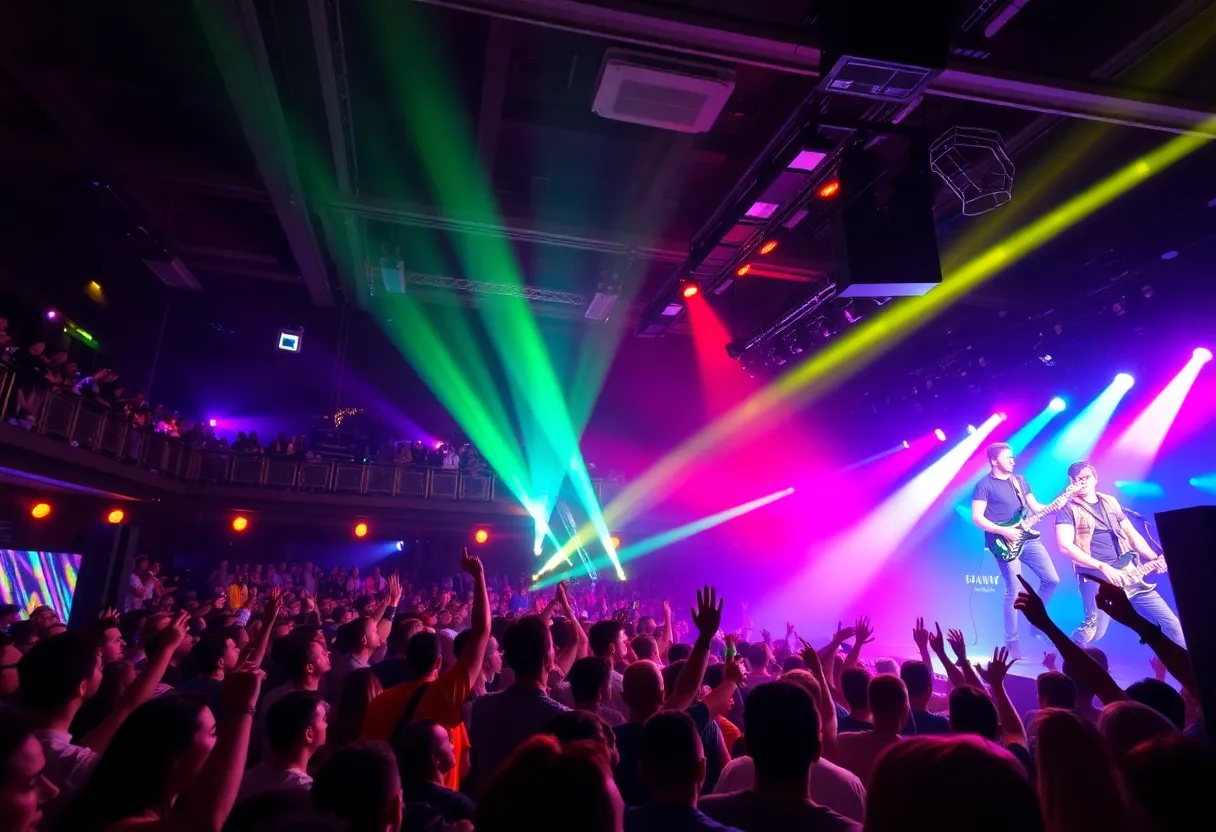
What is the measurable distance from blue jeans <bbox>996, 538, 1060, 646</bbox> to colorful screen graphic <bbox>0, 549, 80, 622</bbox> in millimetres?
14081

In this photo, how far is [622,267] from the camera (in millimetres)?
10898

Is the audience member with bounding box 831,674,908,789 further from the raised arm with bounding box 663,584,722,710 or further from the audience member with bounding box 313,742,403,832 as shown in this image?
the audience member with bounding box 313,742,403,832

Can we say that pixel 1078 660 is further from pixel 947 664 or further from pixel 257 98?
pixel 257 98

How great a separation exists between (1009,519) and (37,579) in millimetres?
15349

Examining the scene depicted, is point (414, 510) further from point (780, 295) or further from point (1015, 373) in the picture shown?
point (1015, 373)

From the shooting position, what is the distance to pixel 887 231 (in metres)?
6.33

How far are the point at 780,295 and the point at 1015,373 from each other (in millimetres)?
4132

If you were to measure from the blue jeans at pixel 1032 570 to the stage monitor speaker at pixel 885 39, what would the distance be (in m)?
8.43

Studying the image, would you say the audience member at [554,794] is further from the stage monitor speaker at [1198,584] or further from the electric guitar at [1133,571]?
the electric guitar at [1133,571]

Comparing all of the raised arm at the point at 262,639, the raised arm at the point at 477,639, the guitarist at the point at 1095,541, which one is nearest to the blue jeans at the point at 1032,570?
the guitarist at the point at 1095,541

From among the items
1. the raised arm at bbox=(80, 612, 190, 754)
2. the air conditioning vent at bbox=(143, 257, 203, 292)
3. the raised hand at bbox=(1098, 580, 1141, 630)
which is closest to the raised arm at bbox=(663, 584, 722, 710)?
the raised hand at bbox=(1098, 580, 1141, 630)

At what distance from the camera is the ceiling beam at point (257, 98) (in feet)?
19.8

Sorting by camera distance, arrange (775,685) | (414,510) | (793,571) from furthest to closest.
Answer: (793,571) < (414,510) < (775,685)

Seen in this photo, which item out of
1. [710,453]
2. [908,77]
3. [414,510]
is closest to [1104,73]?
[908,77]
